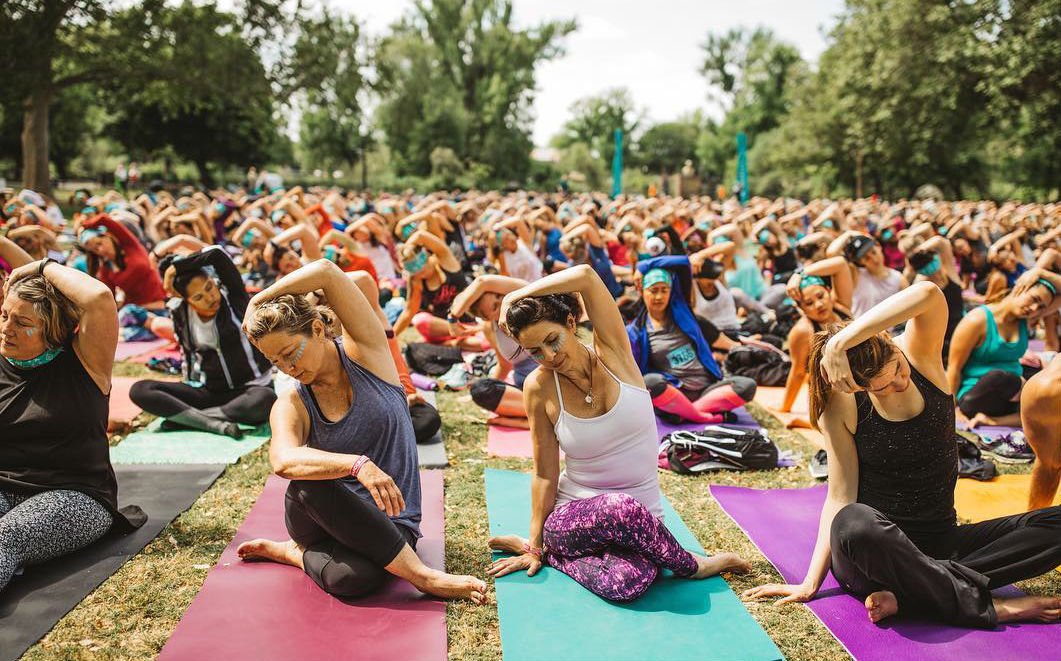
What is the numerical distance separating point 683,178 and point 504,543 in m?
42.4

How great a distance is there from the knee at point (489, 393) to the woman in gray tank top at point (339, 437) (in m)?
2.51

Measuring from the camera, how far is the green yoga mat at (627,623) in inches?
122

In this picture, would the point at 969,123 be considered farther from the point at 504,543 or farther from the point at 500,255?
the point at 504,543

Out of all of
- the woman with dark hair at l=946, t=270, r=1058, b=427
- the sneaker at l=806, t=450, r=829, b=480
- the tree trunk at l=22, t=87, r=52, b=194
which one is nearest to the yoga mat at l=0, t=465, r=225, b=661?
the sneaker at l=806, t=450, r=829, b=480

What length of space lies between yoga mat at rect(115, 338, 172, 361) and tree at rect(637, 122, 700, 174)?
190 feet

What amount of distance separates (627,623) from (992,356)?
3990 millimetres

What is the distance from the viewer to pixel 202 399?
19.3 feet

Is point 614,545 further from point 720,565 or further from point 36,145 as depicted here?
point 36,145

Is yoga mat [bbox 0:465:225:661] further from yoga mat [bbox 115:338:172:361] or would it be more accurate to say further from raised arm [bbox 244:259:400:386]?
yoga mat [bbox 115:338:172:361]

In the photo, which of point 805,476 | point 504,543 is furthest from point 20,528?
point 805,476

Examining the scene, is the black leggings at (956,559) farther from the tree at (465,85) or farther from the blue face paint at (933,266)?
the tree at (465,85)

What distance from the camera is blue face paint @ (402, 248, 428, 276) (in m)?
7.61

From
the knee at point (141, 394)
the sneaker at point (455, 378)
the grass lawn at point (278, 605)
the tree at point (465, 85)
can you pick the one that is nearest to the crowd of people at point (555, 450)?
the grass lawn at point (278, 605)

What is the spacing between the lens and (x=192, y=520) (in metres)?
4.26
